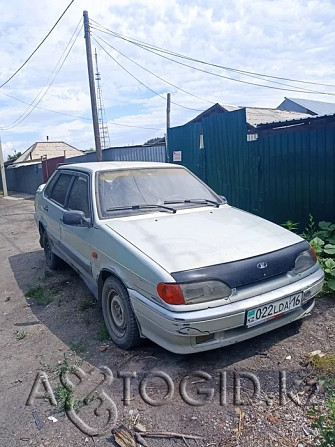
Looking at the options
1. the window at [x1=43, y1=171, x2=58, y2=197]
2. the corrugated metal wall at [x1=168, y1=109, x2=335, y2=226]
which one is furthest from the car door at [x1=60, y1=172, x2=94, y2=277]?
the corrugated metal wall at [x1=168, y1=109, x2=335, y2=226]

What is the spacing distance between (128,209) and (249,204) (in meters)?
3.56

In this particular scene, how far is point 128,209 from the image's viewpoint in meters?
3.57

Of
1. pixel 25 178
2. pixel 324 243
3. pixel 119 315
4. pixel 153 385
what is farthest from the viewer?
pixel 25 178

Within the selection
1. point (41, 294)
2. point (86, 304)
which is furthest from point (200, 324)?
point (41, 294)

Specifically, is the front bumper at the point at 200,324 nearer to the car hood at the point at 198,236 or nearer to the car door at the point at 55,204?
the car hood at the point at 198,236

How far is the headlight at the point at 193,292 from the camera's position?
2479 mm

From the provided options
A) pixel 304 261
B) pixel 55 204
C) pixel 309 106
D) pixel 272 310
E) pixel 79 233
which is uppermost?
pixel 309 106

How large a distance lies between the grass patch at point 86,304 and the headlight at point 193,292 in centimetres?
176

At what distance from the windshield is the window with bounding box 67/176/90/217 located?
0.20m

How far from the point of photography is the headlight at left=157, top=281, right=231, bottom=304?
8.13ft

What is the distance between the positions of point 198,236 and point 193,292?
644 mm

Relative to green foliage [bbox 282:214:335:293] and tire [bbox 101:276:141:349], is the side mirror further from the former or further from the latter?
green foliage [bbox 282:214:335:293]

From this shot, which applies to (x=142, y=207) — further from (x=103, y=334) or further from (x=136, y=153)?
(x=136, y=153)

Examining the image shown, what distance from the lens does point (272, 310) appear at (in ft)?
8.94
